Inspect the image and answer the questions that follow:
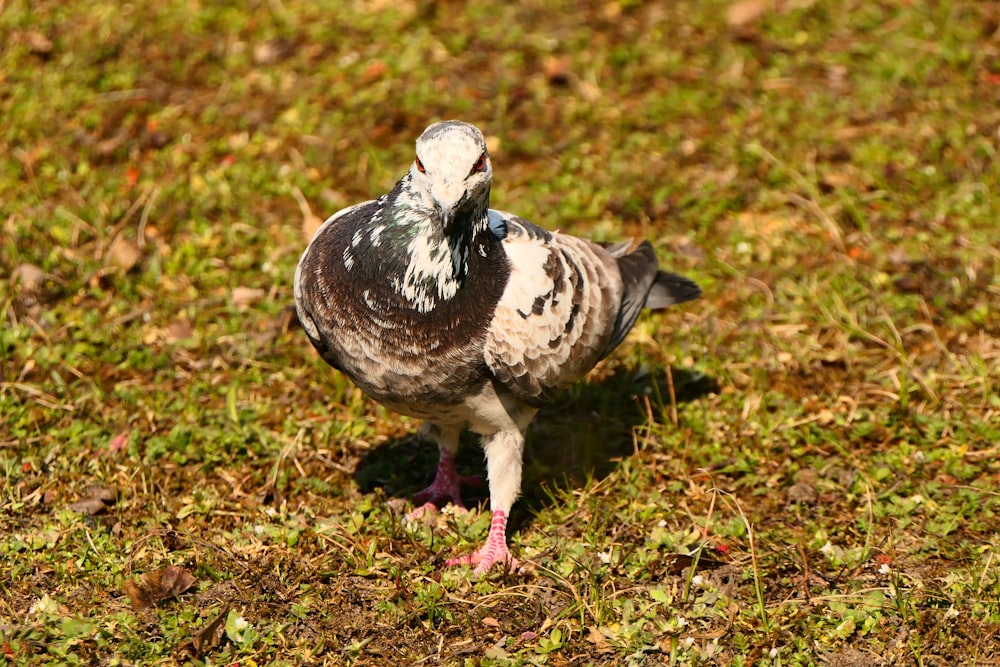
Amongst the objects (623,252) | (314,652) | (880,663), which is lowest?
(880,663)

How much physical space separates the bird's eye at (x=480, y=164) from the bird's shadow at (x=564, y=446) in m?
1.99

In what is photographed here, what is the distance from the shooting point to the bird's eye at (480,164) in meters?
4.25

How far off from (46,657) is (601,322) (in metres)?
2.94

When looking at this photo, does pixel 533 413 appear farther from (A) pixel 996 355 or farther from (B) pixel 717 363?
(A) pixel 996 355

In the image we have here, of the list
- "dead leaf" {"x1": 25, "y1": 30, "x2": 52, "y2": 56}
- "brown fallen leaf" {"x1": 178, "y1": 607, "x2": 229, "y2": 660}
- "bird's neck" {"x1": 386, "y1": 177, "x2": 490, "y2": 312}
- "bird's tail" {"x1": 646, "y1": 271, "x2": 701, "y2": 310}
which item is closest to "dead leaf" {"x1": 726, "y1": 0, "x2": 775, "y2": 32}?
"bird's tail" {"x1": 646, "y1": 271, "x2": 701, "y2": 310}

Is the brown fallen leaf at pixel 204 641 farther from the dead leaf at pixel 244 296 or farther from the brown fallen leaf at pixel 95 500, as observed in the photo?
the dead leaf at pixel 244 296

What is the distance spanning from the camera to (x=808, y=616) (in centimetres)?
485

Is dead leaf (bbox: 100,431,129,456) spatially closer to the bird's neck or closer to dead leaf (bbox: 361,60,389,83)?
the bird's neck

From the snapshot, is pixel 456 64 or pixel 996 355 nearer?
pixel 996 355

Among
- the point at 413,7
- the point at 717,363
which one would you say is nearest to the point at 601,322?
the point at 717,363

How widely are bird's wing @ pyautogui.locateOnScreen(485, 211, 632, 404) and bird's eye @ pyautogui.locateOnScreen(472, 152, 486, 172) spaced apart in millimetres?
732

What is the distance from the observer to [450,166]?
419 centimetres

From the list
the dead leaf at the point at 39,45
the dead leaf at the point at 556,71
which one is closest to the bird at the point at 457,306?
the dead leaf at the point at 556,71

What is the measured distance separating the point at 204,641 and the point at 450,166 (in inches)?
88.8
